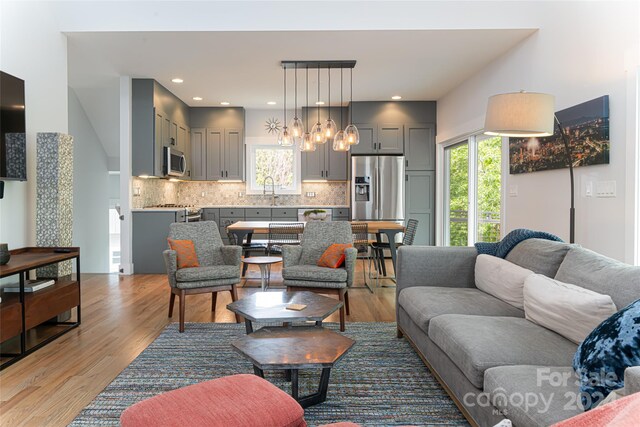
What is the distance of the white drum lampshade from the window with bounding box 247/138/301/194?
5.77 m

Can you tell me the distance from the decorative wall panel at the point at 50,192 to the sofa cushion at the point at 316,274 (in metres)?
1.97

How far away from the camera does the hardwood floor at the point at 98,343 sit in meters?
2.31

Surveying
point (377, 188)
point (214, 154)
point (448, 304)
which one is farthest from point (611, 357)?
point (214, 154)

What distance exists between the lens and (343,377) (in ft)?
8.66

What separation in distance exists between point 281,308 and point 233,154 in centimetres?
566

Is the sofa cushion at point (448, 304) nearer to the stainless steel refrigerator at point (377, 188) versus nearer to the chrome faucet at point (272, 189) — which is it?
the stainless steel refrigerator at point (377, 188)

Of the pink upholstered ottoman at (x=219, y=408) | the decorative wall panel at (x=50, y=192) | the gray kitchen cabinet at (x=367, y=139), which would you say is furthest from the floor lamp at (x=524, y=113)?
the gray kitchen cabinet at (x=367, y=139)

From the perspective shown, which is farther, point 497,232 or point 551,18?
point 497,232

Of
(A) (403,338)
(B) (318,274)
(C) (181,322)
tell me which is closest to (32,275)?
(C) (181,322)

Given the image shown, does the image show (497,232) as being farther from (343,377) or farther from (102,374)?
(102,374)

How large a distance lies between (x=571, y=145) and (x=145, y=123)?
5.18m

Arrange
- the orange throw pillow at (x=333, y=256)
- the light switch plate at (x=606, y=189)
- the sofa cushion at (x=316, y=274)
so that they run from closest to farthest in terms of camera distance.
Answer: the light switch plate at (x=606, y=189)
the sofa cushion at (x=316, y=274)
the orange throw pillow at (x=333, y=256)

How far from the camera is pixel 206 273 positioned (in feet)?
12.1

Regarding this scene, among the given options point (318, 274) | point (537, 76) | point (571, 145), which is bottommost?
point (318, 274)
